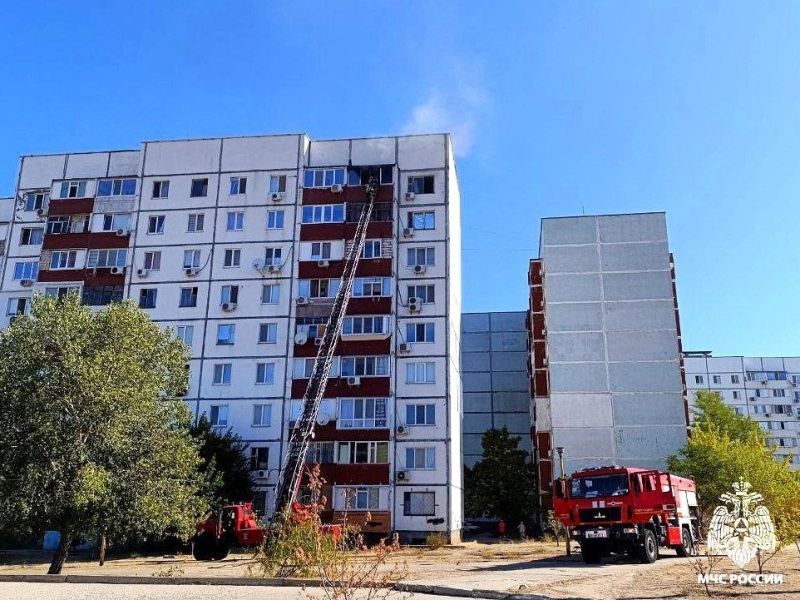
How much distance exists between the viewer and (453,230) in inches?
1937

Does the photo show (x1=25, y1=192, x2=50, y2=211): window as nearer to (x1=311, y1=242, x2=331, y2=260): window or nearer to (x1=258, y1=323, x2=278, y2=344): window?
(x1=258, y1=323, x2=278, y2=344): window

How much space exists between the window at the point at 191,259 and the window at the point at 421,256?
14.1 m

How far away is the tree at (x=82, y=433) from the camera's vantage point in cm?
2223

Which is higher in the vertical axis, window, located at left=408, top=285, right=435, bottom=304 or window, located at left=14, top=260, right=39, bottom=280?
window, located at left=14, top=260, right=39, bottom=280

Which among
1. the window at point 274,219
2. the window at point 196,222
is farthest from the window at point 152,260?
the window at point 274,219

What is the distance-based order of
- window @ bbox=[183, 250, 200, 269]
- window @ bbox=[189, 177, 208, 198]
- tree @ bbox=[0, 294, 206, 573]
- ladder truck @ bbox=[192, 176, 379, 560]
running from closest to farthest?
1. tree @ bbox=[0, 294, 206, 573]
2. ladder truck @ bbox=[192, 176, 379, 560]
3. window @ bbox=[183, 250, 200, 269]
4. window @ bbox=[189, 177, 208, 198]

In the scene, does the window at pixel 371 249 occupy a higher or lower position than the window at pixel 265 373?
higher

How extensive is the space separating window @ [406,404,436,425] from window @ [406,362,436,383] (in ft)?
5.06

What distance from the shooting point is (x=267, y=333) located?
145 feet

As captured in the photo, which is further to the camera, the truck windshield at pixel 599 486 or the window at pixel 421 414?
the window at pixel 421 414

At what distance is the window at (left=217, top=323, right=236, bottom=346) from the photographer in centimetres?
4444

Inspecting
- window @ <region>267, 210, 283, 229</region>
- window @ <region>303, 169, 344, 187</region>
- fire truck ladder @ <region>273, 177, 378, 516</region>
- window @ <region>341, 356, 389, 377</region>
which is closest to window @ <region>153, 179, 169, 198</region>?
window @ <region>267, 210, 283, 229</region>

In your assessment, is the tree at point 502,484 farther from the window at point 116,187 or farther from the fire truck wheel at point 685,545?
the window at point 116,187

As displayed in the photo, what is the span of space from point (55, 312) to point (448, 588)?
54.4 ft
